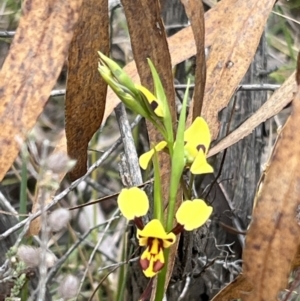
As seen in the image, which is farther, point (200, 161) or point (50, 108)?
point (50, 108)

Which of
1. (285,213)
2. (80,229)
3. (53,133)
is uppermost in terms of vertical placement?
(285,213)

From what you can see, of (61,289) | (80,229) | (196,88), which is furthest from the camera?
(80,229)

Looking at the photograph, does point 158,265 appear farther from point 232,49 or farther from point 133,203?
point 232,49

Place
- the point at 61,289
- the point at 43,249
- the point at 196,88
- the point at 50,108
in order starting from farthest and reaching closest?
1. the point at 50,108
2. the point at 196,88
3. the point at 61,289
4. the point at 43,249

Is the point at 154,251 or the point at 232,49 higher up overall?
the point at 232,49

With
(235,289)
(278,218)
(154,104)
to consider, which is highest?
(154,104)

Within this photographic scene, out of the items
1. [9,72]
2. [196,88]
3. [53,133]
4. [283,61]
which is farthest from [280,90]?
Result: [53,133]

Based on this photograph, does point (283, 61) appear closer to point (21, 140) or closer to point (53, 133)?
point (53, 133)

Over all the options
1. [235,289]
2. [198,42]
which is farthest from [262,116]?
[235,289]
